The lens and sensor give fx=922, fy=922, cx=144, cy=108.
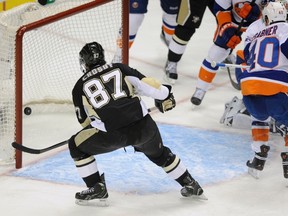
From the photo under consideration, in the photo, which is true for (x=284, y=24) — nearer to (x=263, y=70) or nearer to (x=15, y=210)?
(x=263, y=70)

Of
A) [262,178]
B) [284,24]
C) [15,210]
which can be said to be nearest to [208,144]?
[262,178]

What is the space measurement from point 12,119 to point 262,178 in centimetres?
127

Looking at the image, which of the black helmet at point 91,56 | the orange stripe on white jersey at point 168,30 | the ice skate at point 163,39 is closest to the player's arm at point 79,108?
the black helmet at point 91,56

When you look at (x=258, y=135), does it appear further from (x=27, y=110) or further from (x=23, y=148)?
(x=27, y=110)

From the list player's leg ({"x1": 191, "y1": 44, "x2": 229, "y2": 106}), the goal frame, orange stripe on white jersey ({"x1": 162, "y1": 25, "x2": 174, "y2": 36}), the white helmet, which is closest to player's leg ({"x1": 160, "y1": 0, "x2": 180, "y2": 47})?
orange stripe on white jersey ({"x1": 162, "y1": 25, "x2": 174, "y2": 36})

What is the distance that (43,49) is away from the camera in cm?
503

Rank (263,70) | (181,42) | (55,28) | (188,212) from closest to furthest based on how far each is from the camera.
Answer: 1. (188,212)
2. (263,70)
3. (55,28)
4. (181,42)

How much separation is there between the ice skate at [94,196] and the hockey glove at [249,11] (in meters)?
1.49

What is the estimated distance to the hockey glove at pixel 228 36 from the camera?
17.0ft

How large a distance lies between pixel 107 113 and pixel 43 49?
120 centimetres

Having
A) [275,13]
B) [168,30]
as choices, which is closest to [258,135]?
[275,13]

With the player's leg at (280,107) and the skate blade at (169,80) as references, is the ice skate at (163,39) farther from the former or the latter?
the player's leg at (280,107)

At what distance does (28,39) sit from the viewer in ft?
16.3

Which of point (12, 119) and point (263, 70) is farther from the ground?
point (263, 70)
